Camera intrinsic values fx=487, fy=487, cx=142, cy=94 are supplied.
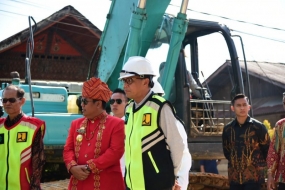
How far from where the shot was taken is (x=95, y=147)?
3947mm

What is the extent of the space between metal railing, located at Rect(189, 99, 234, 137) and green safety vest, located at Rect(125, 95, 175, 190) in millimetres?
3295

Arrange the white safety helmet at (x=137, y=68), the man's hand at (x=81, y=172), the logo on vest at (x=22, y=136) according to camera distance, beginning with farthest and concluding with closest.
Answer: the logo on vest at (x=22, y=136) < the man's hand at (x=81, y=172) < the white safety helmet at (x=137, y=68)

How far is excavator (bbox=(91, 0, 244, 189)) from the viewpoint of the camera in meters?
6.57

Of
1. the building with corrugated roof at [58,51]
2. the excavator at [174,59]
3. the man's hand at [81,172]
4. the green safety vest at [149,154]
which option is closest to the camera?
the green safety vest at [149,154]

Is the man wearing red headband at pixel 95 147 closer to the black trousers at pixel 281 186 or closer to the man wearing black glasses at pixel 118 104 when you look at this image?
the man wearing black glasses at pixel 118 104

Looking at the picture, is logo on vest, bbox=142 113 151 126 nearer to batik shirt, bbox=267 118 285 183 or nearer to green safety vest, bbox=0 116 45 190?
green safety vest, bbox=0 116 45 190

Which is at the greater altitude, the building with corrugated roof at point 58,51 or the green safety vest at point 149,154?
the building with corrugated roof at point 58,51

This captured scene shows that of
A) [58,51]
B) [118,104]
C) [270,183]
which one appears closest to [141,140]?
[118,104]

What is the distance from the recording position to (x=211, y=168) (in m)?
9.89

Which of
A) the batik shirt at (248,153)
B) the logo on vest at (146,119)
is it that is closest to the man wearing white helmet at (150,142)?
the logo on vest at (146,119)

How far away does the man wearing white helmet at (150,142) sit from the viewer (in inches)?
137

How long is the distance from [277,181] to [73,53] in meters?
10.4

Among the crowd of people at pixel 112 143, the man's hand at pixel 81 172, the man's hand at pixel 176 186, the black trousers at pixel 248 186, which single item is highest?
the crowd of people at pixel 112 143

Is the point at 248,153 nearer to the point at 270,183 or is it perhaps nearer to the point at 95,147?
the point at 270,183
